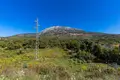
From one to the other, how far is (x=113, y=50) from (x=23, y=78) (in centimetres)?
4789

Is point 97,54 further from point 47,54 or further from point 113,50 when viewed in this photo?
point 47,54

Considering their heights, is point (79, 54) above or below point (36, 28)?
below

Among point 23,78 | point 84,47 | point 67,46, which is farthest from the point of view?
point 67,46

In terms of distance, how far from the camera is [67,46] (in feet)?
202

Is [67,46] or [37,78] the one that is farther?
[67,46]

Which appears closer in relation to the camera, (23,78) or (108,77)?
(23,78)

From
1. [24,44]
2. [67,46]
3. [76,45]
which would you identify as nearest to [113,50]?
[76,45]

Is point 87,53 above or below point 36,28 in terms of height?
below

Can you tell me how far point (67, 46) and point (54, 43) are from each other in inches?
181

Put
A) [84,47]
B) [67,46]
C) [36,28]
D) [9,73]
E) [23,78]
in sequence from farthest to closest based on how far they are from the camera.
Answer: [67,46] → [84,47] → [36,28] → [9,73] → [23,78]

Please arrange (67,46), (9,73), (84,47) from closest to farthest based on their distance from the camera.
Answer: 1. (9,73)
2. (84,47)
3. (67,46)

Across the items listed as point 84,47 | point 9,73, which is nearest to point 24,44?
point 84,47

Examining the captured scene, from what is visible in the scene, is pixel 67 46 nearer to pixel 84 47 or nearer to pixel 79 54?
pixel 84 47

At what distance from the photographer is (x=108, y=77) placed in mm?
4340
